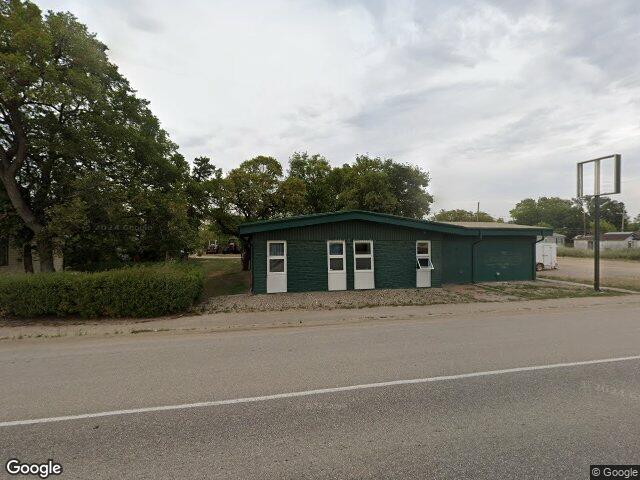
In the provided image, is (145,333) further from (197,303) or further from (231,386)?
(231,386)

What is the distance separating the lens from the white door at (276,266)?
14.1m

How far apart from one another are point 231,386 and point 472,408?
3094mm

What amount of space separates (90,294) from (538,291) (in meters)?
16.4

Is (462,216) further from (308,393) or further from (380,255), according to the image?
(308,393)

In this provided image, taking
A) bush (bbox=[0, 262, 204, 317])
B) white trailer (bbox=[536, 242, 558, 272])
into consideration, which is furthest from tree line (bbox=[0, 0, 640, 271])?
white trailer (bbox=[536, 242, 558, 272])

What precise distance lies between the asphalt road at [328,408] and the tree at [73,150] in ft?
25.3

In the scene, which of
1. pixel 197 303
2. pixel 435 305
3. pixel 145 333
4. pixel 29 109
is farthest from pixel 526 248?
pixel 29 109

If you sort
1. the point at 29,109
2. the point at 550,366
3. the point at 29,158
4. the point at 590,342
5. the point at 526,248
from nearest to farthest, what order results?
the point at 550,366
the point at 590,342
the point at 29,109
the point at 29,158
the point at 526,248

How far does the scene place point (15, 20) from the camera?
11.7 meters

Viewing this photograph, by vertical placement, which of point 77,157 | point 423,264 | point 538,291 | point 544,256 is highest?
point 77,157

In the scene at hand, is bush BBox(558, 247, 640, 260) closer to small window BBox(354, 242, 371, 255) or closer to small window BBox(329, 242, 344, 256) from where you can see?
small window BBox(354, 242, 371, 255)

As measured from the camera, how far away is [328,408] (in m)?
4.03

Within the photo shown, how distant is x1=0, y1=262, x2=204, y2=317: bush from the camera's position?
30.7 ft

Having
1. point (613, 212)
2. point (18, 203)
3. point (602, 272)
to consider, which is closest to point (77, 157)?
point (18, 203)
